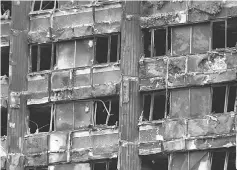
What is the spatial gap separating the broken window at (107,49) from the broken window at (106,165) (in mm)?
4407

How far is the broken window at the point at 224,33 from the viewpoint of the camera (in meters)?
55.8

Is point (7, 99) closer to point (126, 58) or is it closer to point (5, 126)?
point (5, 126)

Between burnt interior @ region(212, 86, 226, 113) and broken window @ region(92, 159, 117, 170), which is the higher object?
burnt interior @ region(212, 86, 226, 113)

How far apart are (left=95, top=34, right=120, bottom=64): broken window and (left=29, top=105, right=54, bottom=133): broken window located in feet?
10.4

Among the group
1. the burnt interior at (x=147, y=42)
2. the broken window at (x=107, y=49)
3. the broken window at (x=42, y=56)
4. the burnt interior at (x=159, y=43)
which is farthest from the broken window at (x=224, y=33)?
the broken window at (x=42, y=56)

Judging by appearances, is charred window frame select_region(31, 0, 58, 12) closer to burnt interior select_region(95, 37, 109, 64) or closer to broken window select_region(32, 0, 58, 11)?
broken window select_region(32, 0, 58, 11)

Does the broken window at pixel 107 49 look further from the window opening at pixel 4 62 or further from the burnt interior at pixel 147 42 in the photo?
the window opening at pixel 4 62

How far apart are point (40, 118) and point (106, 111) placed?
351cm

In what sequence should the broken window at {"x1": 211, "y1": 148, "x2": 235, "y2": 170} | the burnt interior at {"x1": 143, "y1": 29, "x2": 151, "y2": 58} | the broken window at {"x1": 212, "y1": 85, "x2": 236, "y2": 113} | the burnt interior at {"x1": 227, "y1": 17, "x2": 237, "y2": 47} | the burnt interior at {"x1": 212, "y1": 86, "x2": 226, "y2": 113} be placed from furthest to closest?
the burnt interior at {"x1": 143, "y1": 29, "x2": 151, "y2": 58}, the burnt interior at {"x1": 227, "y1": 17, "x2": 237, "y2": 47}, the burnt interior at {"x1": 212, "y1": 86, "x2": 226, "y2": 113}, the broken window at {"x1": 212, "y1": 85, "x2": 236, "y2": 113}, the broken window at {"x1": 211, "y1": 148, "x2": 235, "y2": 170}

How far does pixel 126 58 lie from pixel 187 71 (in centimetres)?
283

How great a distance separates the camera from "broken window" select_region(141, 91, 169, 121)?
186 feet

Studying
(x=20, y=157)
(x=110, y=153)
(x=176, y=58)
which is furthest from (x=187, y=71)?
(x=20, y=157)

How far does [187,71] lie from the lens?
5575cm

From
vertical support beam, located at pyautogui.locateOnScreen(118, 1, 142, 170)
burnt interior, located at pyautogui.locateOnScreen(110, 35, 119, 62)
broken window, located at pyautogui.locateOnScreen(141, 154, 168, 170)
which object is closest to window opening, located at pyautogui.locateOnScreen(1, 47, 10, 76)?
burnt interior, located at pyautogui.locateOnScreen(110, 35, 119, 62)
